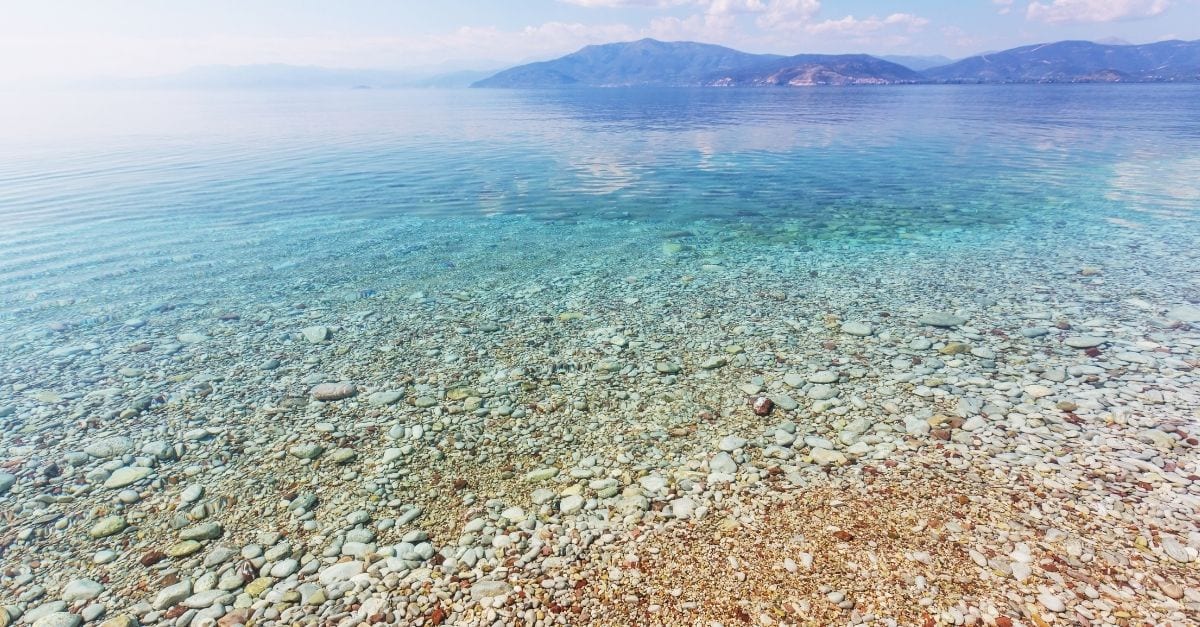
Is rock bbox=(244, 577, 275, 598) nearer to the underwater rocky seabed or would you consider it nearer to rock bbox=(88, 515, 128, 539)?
the underwater rocky seabed

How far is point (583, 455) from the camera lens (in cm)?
934

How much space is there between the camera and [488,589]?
21.7 ft

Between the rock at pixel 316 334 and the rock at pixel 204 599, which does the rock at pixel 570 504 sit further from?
the rock at pixel 316 334

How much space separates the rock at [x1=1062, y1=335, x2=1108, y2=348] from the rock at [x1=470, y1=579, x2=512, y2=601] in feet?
41.4

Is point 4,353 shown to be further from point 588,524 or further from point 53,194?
point 53,194

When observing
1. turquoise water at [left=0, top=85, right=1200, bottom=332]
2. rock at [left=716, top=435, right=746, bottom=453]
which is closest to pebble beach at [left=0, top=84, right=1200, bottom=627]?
rock at [left=716, top=435, right=746, bottom=453]

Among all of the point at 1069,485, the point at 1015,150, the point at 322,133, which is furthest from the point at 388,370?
the point at 322,133

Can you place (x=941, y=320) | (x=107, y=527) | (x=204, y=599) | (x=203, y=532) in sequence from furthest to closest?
(x=941, y=320)
(x=107, y=527)
(x=203, y=532)
(x=204, y=599)

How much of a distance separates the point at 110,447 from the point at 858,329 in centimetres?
1462

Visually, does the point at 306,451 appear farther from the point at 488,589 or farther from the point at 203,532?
the point at 488,589

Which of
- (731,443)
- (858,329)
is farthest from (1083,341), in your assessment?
(731,443)

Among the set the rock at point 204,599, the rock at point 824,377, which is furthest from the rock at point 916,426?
the rock at point 204,599

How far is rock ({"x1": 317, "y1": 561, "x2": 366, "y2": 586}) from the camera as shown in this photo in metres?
6.86

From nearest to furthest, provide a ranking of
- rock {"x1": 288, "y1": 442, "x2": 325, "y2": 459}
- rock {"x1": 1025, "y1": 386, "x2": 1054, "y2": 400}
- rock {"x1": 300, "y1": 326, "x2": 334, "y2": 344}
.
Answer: rock {"x1": 288, "y1": 442, "x2": 325, "y2": 459}
rock {"x1": 1025, "y1": 386, "x2": 1054, "y2": 400}
rock {"x1": 300, "y1": 326, "x2": 334, "y2": 344}
